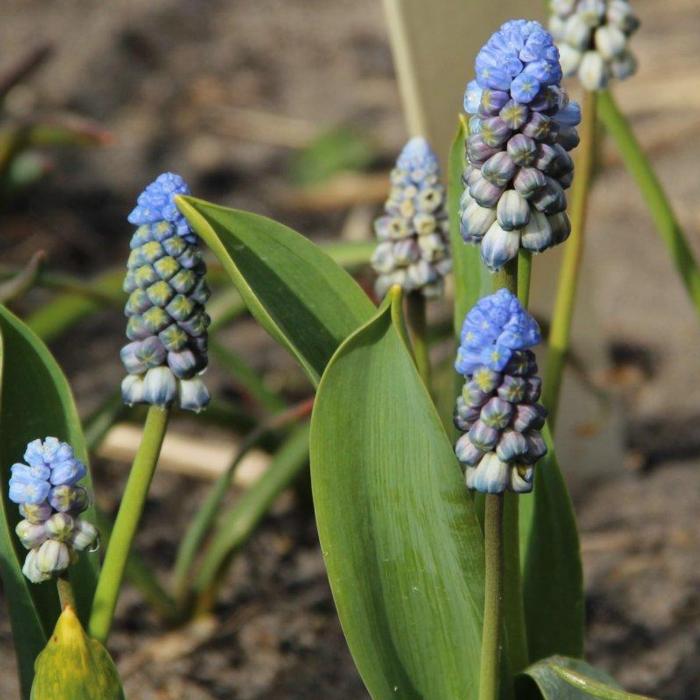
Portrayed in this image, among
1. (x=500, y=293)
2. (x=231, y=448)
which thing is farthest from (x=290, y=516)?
(x=500, y=293)

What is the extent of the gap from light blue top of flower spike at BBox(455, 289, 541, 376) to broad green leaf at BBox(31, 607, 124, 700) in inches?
14.8

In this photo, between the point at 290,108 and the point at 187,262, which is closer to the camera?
the point at 187,262

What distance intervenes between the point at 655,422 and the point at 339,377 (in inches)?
61.7

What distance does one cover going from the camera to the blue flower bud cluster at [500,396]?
0.94m

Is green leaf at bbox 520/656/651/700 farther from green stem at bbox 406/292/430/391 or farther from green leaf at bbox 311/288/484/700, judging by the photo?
green stem at bbox 406/292/430/391

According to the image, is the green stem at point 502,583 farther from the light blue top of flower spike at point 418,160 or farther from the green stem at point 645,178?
the green stem at point 645,178

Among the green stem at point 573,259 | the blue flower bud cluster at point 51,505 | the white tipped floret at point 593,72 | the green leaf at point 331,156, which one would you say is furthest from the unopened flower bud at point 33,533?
the green leaf at point 331,156

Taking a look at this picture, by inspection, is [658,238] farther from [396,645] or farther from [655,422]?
[396,645]

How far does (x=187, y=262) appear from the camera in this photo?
110 centimetres

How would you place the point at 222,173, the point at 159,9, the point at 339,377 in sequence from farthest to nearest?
the point at 159,9 < the point at 222,173 < the point at 339,377

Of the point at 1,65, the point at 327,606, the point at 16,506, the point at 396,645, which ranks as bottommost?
the point at 327,606

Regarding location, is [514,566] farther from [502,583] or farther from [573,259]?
[573,259]

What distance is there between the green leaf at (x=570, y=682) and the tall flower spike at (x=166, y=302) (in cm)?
38

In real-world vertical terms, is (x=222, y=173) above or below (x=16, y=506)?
above
